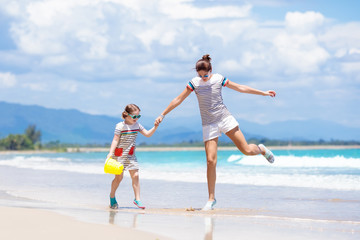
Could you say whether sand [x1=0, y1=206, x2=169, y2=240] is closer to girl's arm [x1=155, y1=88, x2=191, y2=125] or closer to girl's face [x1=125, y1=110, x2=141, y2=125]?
girl's face [x1=125, y1=110, x2=141, y2=125]

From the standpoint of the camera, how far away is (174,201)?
952 cm

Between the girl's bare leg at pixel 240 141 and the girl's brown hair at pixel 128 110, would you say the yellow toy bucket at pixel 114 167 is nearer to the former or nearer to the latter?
the girl's brown hair at pixel 128 110

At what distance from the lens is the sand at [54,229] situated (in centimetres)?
536

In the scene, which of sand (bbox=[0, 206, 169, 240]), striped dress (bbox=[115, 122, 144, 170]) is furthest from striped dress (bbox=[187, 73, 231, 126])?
sand (bbox=[0, 206, 169, 240])

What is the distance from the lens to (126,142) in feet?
26.9

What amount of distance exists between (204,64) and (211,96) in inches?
17.4

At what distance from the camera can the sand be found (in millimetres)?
5359

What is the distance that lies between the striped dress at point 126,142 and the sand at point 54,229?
5.67 ft

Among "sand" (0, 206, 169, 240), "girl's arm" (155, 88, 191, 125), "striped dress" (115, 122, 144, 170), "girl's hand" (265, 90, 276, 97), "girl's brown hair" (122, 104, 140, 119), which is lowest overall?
"sand" (0, 206, 169, 240)

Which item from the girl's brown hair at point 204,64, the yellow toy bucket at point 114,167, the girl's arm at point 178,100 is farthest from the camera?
the yellow toy bucket at point 114,167

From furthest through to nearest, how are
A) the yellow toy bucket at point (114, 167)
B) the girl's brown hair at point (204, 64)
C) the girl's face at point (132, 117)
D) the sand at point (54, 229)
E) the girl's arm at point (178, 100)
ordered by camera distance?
1. the girl's face at point (132, 117)
2. the yellow toy bucket at point (114, 167)
3. the girl's arm at point (178, 100)
4. the girl's brown hair at point (204, 64)
5. the sand at point (54, 229)

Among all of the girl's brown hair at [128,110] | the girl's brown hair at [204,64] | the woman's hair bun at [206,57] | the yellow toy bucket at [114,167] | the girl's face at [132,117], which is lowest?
the yellow toy bucket at [114,167]

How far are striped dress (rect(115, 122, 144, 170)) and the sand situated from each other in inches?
68.0

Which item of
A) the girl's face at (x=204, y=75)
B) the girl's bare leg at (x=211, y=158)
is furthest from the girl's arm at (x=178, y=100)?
the girl's bare leg at (x=211, y=158)
